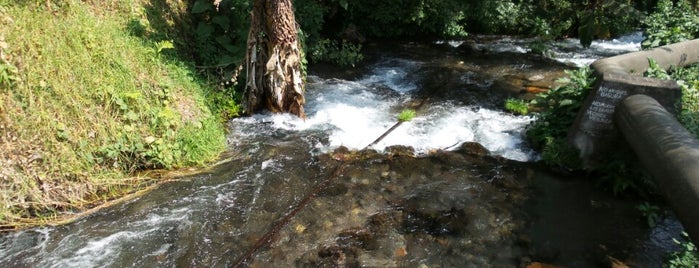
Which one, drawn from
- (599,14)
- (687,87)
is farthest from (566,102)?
(687,87)

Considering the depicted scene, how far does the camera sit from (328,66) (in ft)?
40.4

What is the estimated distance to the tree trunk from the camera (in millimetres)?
7965

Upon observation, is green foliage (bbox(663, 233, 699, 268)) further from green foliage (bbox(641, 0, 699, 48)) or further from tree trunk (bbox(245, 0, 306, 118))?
green foliage (bbox(641, 0, 699, 48))

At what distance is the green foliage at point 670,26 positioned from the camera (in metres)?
10.2

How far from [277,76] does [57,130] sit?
3573 mm

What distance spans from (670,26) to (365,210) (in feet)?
32.5

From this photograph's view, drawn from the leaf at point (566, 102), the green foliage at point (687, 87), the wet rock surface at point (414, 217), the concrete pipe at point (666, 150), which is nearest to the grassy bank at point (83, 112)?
the wet rock surface at point (414, 217)

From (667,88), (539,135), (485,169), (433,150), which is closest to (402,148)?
(433,150)

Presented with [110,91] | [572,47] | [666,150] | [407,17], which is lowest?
[666,150]

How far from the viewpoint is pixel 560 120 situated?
7426mm

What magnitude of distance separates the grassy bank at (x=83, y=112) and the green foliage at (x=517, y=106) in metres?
5.61

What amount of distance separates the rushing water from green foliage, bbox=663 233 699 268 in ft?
0.93

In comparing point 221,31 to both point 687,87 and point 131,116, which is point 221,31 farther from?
point 687,87

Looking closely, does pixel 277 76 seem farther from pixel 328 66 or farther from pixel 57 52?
pixel 328 66
